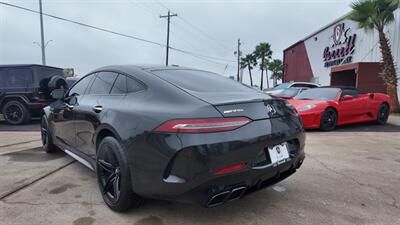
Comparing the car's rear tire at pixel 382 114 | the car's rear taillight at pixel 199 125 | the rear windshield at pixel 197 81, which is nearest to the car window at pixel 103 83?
the rear windshield at pixel 197 81

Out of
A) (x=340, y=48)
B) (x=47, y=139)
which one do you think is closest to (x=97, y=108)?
(x=47, y=139)

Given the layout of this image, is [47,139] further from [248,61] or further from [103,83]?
[248,61]

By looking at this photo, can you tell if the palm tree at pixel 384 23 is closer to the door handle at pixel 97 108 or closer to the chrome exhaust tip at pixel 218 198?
the chrome exhaust tip at pixel 218 198

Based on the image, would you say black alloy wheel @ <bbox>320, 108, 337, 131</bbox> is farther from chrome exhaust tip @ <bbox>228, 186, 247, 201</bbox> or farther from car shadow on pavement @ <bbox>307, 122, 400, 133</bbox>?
chrome exhaust tip @ <bbox>228, 186, 247, 201</bbox>

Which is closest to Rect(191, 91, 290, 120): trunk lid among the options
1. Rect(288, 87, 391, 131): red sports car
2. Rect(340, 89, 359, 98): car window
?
Rect(288, 87, 391, 131): red sports car

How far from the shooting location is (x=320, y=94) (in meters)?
8.37

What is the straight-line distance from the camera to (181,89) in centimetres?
258

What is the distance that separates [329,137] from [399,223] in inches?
173

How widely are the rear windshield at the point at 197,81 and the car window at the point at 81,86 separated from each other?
133 centimetres

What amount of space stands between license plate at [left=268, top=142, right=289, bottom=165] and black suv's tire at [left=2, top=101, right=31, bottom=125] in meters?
9.05

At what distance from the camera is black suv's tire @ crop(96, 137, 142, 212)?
8.37 ft

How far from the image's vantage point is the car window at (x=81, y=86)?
12.6ft

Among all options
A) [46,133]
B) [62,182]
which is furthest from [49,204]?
[46,133]

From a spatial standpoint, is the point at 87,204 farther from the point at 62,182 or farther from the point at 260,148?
the point at 260,148
